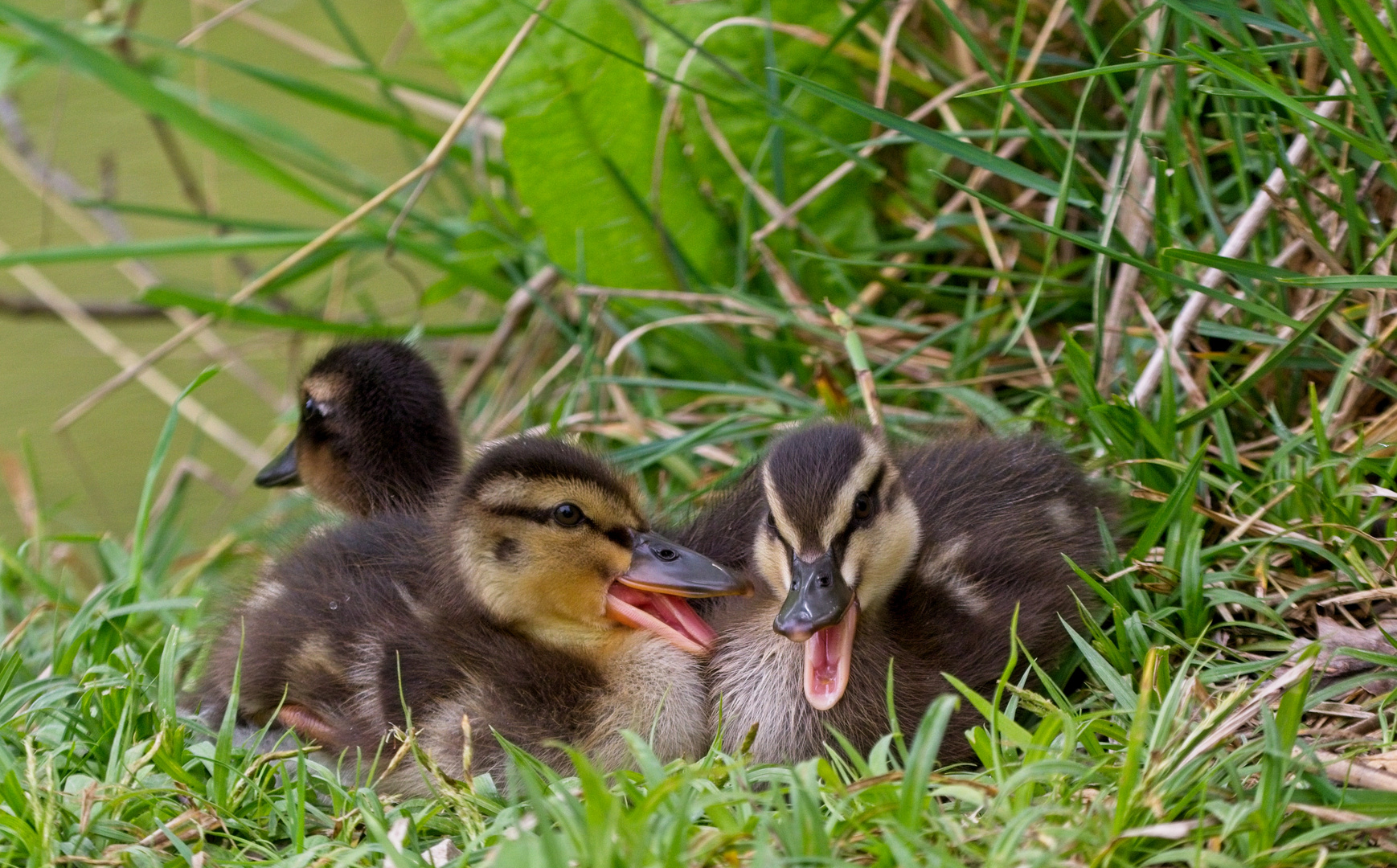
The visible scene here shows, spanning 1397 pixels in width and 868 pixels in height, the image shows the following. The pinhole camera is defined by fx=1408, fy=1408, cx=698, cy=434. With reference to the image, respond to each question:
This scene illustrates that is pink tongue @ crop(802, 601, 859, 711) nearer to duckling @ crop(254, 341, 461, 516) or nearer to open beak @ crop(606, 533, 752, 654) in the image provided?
open beak @ crop(606, 533, 752, 654)

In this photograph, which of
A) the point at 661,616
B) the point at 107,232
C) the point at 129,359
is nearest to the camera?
the point at 661,616

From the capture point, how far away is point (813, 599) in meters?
1.91

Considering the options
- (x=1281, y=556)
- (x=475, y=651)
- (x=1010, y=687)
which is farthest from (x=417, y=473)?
(x=1281, y=556)

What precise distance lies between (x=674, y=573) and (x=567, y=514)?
7.6 inches

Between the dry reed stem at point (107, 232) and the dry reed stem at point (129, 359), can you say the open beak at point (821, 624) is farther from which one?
the dry reed stem at point (107, 232)

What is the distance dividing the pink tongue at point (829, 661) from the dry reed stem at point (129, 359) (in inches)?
92.7

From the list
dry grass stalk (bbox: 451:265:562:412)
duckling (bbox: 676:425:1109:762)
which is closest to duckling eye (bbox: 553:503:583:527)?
duckling (bbox: 676:425:1109:762)

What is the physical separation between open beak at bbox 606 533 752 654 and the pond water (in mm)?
2056

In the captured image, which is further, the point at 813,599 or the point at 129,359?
the point at 129,359

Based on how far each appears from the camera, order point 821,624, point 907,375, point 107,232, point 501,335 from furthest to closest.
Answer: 1. point 107,232
2. point 501,335
3. point 907,375
4. point 821,624

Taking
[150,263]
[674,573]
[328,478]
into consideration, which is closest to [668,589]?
[674,573]

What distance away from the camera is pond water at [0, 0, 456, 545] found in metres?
4.27

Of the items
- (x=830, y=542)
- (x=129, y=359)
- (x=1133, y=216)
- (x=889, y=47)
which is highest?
(x=889, y=47)

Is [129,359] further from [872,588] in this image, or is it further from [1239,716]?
[1239,716]
